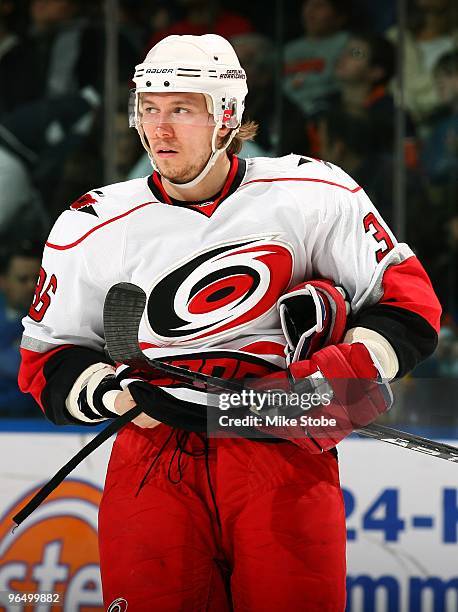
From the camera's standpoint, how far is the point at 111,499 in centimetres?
189

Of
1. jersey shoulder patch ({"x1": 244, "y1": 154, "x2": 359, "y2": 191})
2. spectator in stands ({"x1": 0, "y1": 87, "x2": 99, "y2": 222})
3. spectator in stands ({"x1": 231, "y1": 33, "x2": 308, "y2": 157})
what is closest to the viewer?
jersey shoulder patch ({"x1": 244, "y1": 154, "x2": 359, "y2": 191})

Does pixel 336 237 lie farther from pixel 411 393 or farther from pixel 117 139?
pixel 117 139

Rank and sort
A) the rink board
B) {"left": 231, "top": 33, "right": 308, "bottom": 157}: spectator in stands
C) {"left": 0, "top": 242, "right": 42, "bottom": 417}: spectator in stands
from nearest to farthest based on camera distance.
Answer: the rink board
{"left": 0, "top": 242, "right": 42, "bottom": 417}: spectator in stands
{"left": 231, "top": 33, "right": 308, "bottom": 157}: spectator in stands

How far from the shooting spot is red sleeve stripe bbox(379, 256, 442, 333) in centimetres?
184

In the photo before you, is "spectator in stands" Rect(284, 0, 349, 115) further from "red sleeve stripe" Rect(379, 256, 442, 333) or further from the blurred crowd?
"red sleeve stripe" Rect(379, 256, 442, 333)

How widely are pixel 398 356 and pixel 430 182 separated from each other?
1869mm

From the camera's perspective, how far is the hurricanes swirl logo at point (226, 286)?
1.86 meters

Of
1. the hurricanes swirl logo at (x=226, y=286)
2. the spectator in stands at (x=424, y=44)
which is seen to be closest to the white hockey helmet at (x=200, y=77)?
the hurricanes swirl logo at (x=226, y=286)

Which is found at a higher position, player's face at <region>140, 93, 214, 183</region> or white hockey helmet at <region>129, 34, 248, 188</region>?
white hockey helmet at <region>129, 34, 248, 188</region>

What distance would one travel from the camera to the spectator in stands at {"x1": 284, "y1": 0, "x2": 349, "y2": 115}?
354 centimetres

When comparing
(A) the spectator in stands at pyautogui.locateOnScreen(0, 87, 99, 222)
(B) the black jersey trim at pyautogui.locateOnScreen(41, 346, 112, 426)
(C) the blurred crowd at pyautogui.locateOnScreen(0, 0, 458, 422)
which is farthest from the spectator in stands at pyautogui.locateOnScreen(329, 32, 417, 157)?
(B) the black jersey trim at pyautogui.locateOnScreen(41, 346, 112, 426)

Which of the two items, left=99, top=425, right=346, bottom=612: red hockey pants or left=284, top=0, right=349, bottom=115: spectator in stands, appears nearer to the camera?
left=99, top=425, right=346, bottom=612: red hockey pants

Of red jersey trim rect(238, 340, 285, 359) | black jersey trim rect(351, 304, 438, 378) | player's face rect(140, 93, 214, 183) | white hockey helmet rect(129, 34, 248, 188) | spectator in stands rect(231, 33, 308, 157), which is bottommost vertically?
red jersey trim rect(238, 340, 285, 359)

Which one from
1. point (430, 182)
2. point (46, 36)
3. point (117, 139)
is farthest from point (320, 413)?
point (46, 36)
